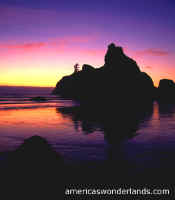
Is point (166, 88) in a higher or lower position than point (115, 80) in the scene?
lower

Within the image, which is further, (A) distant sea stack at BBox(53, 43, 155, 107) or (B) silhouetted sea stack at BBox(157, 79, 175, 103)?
(B) silhouetted sea stack at BBox(157, 79, 175, 103)

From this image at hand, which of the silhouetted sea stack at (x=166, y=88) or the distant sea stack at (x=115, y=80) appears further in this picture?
the silhouetted sea stack at (x=166, y=88)

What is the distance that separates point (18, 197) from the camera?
596 cm

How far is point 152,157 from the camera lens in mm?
9891

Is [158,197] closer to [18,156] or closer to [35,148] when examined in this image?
[35,148]

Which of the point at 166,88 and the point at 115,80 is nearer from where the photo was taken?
the point at 115,80

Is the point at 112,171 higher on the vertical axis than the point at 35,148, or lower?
lower

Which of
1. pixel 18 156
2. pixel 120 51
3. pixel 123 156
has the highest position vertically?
pixel 120 51

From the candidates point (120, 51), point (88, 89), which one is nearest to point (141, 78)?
point (120, 51)

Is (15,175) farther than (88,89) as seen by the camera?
No

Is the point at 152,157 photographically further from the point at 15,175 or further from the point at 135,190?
the point at 15,175

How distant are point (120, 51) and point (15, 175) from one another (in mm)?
108070

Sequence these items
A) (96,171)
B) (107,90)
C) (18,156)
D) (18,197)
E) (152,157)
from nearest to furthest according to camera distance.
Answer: (18,197), (18,156), (96,171), (152,157), (107,90)

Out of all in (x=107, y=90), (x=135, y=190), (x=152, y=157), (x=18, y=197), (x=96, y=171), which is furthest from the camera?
(x=107, y=90)
